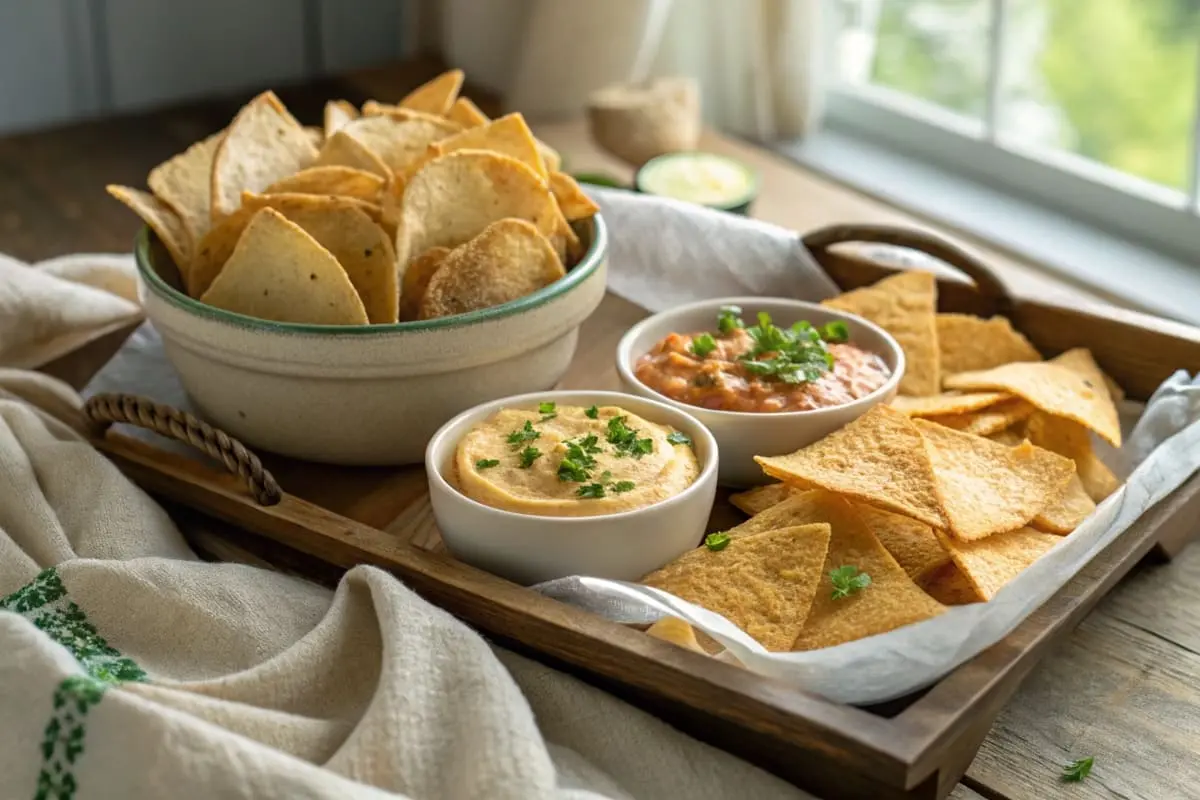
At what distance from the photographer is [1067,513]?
144 centimetres

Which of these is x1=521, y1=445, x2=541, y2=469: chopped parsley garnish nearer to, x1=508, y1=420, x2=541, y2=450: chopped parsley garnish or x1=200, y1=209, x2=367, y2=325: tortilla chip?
x1=508, y1=420, x2=541, y2=450: chopped parsley garnish

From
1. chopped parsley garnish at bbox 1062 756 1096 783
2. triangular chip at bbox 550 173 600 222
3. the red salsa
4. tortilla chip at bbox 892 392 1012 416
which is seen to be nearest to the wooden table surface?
chopped parsley garnish at bbox 1062 756 1096 783

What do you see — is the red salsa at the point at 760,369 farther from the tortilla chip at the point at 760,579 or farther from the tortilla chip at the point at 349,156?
the tortilla chip at the point at 349,156

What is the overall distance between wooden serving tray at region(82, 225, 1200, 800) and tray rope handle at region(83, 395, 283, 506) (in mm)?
22

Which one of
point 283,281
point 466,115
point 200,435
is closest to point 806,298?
point 466,115

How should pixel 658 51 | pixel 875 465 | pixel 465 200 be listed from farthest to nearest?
pixel 658 51, pixel 465 200, pixel 875 465

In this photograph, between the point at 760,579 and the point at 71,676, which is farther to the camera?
the point at 760,579

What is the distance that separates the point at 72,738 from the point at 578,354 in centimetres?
88

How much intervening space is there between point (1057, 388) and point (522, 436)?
61cm

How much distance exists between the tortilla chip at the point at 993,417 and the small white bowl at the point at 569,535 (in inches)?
12.7

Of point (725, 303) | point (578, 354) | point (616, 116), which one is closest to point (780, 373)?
point (725, 303)

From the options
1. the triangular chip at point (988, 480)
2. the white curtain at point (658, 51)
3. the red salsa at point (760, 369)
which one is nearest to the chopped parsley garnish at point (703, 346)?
the red salsa at point (760, 369)

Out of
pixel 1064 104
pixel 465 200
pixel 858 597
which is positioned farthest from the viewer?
pixel 1064 104

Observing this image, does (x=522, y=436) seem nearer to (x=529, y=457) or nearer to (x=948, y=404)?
(x=529, y=457)
